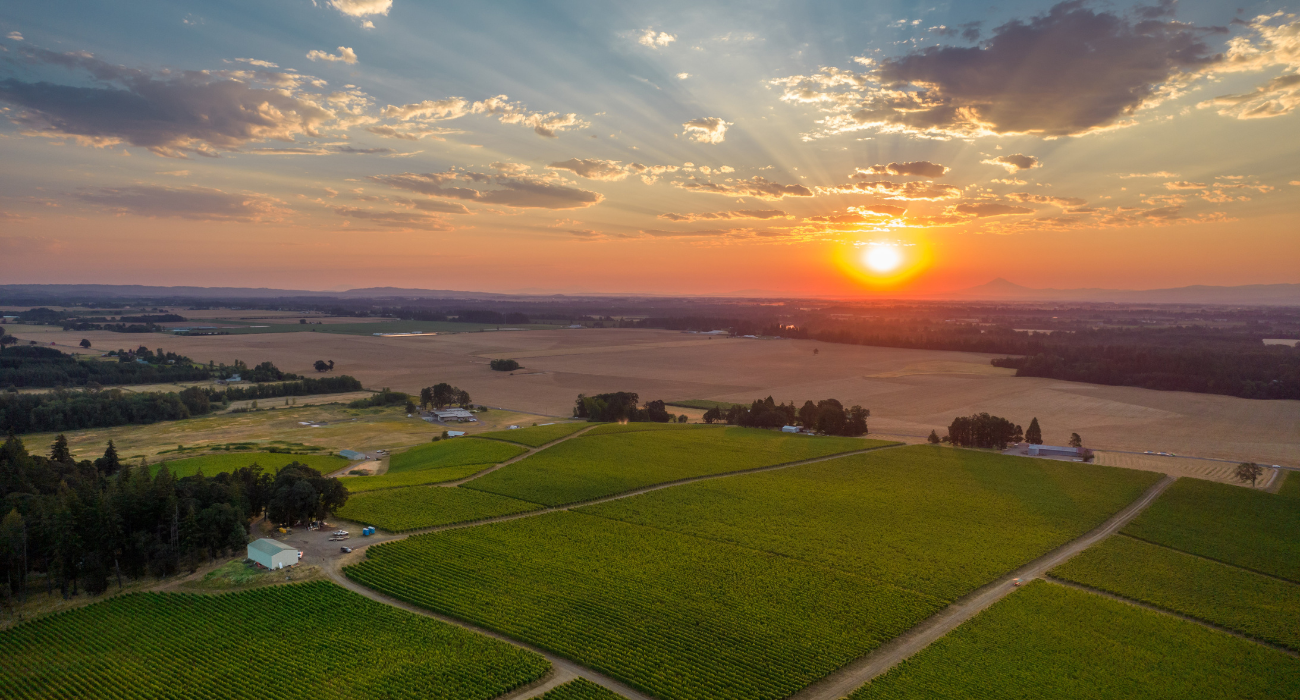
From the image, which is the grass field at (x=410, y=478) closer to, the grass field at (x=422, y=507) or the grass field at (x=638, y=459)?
the grass field at (x=422, y=507)

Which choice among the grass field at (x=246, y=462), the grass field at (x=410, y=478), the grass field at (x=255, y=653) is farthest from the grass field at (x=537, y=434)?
the grass field at (x=255, y=653)

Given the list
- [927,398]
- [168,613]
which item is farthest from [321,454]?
[927,398]

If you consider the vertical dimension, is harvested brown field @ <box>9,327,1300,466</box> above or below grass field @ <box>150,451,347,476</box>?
above

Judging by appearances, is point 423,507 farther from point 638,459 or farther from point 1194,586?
point 1194,586

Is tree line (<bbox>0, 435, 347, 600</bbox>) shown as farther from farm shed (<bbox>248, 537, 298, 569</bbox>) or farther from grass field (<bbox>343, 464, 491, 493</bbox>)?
grass field (<bbox>343, 464, 491, 493</bbox>)

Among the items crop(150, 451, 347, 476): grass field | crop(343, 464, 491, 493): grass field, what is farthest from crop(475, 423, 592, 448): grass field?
crop(150, 451, 347, 476): grass field

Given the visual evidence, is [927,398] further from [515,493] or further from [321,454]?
[321,454]
